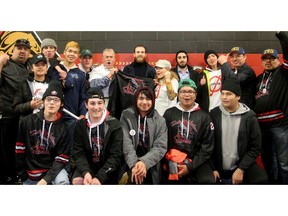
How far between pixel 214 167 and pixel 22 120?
196 centimetres

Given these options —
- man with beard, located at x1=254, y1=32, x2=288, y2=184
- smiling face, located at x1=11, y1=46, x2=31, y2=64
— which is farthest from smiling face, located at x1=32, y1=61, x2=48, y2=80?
man with beard, located at x1=254, y1=32, x2=288, y2=184

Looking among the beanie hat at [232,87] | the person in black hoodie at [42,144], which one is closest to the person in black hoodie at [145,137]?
the person in black hoodie at [42,144]

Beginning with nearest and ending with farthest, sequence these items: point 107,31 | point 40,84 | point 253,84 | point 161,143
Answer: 1. point 161,143
2. point 40,84
3. point 253,84
4. point 107,31

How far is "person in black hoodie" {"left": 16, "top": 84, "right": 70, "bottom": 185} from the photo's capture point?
306cm

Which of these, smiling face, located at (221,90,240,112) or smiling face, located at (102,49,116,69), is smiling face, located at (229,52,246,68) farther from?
smiling face, located at (102,49,116,69)

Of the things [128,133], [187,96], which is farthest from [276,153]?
[128,133]

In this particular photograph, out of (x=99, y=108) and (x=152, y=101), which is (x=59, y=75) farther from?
(x=152, y=101)

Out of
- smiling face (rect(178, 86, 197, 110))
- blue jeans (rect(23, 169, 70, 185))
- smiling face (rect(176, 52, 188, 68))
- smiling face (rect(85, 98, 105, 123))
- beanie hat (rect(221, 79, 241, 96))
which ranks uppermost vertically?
smiling face (rect(176, 52, 188, 68))

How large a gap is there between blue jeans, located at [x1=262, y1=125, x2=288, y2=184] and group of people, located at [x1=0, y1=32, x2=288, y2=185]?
1cm

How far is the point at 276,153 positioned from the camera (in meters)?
3.38

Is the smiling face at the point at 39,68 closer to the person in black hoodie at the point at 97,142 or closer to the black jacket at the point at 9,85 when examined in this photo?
the black jacket at the point at 9,85

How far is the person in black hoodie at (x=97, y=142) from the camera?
9.91 feet

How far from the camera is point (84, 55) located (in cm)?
381

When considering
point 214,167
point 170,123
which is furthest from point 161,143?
point 214,167
